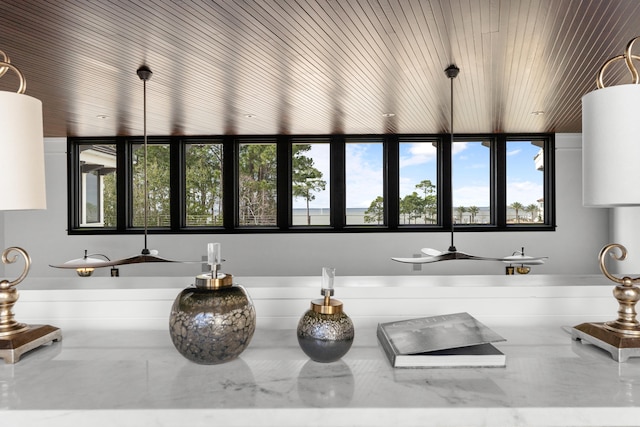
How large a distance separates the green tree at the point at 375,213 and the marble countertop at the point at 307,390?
4893 mm

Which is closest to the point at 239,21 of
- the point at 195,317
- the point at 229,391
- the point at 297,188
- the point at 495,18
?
the point at 495,18

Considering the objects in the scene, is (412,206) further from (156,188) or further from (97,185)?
(97,185)

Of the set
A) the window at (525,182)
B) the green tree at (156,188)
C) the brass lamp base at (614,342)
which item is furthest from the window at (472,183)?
the brass lamp base at (614,342)

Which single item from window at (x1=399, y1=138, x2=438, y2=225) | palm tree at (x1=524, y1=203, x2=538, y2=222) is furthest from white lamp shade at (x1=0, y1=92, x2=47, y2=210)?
palm tree at (x1=524, y1=203, x2=538, y2=222)

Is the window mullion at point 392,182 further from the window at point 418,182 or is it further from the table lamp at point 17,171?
the table lamp at point 17,171

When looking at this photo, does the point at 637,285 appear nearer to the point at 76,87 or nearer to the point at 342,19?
the point at 342,19

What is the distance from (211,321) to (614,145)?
1.00 metres

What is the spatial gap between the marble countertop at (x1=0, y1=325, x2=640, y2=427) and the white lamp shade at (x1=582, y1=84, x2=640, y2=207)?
0.39m

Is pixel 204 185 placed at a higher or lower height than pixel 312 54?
lower

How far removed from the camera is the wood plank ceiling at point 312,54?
7.32 feet

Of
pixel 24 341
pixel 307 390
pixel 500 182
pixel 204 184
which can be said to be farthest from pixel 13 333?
pixel 500 182

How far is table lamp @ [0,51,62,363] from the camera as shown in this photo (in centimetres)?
97

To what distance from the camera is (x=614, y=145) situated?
0.98 m

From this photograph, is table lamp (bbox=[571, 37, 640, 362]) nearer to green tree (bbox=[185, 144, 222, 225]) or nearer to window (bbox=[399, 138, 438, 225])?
window (bbox=[399, 138, 438, 225])
